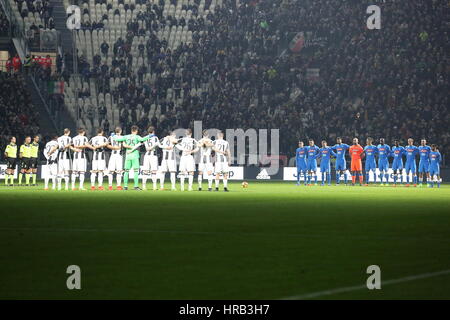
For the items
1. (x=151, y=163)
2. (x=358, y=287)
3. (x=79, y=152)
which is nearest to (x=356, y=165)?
(x=151, y=163)

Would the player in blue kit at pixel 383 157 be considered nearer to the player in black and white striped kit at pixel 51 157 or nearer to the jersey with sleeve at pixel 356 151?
the jersey with sleeve at pixel 356 151

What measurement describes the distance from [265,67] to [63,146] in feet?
79.3

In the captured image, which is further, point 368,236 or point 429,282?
point 368,236

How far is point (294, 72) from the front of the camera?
56812 millimetres

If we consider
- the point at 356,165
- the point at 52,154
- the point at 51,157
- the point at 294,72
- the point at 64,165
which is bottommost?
the point at 64,165

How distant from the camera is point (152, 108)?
177 ft

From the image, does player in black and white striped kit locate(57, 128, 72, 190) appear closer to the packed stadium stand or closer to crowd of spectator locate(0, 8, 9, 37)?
the packed stadium stand

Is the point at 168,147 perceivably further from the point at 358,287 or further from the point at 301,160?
the point at 358,287

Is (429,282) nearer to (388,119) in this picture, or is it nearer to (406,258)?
(406,258)

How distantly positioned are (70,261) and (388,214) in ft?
37.9

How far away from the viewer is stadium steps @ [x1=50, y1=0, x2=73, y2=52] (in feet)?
188
